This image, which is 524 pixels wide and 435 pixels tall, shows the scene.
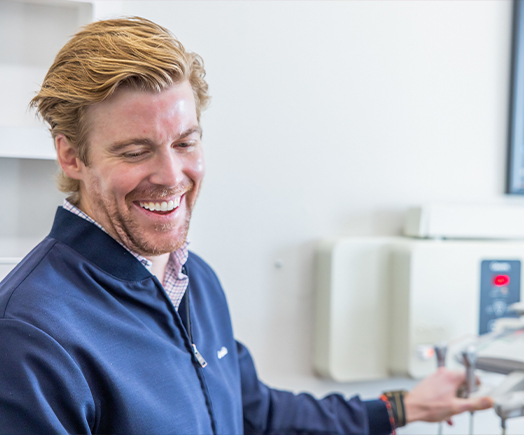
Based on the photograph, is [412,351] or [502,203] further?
[502,203]

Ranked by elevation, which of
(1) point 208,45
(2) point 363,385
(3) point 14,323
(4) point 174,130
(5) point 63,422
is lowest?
(2) point 363,385

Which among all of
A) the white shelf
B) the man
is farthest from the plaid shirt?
the white shelf

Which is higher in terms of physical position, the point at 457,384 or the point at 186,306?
the point at 186,306

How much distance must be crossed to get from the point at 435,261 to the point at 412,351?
18 centimetres

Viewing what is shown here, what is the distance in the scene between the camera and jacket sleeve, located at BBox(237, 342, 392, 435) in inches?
35.6

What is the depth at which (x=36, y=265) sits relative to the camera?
0.65 metres

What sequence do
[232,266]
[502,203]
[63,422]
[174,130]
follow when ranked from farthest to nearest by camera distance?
[502,203] < [232,266] < [174,130] < [63,422]

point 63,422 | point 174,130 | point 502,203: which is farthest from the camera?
point 502,203

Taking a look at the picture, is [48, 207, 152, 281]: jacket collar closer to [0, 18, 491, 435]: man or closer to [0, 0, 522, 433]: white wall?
[0, 18, 491, 435]: man

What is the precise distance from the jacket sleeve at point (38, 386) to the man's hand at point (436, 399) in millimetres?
568

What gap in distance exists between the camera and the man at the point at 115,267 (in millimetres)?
579

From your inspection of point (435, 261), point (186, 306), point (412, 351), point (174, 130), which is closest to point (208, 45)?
point (174, 130)

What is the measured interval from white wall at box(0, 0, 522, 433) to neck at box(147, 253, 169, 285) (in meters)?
0.17

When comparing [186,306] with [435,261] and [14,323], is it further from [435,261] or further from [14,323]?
[435,261]
